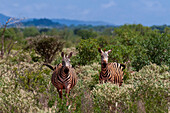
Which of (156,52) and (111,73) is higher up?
(156,52)

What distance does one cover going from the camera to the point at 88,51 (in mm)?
13945

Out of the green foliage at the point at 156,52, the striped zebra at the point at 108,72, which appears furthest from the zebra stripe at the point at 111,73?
the green foliage at the point at 156,52

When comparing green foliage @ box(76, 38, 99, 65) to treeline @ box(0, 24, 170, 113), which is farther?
green foliage @ box(76, 38, 99, 65)

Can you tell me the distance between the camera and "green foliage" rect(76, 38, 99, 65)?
13.9 m

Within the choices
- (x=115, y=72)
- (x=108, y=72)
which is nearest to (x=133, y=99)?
(x=108, y=72)

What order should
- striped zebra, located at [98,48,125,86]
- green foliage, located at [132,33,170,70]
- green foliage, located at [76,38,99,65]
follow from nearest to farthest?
striped zebra, located at [98,48,125,86]
green foliage, located at [132,33,170,70]
green foliage, located at [76,38,99,65]

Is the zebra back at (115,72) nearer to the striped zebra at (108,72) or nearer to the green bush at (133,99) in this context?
the striped zebra at (108,72)

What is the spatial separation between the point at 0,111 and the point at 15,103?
621 millimetres

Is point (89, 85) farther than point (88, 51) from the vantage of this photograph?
No

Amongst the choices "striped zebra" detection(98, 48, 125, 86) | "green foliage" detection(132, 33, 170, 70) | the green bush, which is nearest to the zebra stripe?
"striped zebra" detection(98, 48, 125, 86)

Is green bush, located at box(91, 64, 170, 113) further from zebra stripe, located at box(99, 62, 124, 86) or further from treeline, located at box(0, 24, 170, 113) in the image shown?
zebra stripe, located at box(99, 62, 124, 86)

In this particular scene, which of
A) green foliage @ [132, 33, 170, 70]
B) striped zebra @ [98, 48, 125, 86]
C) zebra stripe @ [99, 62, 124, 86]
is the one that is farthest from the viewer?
green foliage @ [132, 33, 170, 70]

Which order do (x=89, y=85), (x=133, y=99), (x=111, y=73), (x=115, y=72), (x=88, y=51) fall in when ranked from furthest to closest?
(x=88, y=51) < (x=89, y=85) < (x=115, y=72) < (x=111, y=73) < (x=133, y=99)

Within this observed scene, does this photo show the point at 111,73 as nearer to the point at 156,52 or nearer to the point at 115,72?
the point at 115,72
